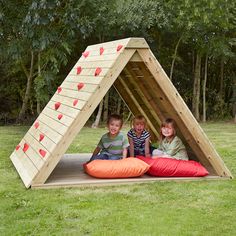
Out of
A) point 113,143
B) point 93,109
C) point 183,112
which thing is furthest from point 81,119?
point 183,112

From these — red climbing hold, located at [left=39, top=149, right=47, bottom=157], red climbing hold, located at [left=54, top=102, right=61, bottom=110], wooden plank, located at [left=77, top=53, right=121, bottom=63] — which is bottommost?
red climbing hold, located at [left=39, top=149, right=47, bottom=157]

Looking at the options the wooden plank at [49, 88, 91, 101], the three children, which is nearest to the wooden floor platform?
the three children

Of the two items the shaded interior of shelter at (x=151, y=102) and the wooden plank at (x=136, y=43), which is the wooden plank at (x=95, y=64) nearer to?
the wooden plank at (x=136, y=43)

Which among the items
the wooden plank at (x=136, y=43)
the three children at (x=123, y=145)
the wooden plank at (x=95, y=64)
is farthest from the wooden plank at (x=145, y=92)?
the wooden plank at (x=136, y=43)

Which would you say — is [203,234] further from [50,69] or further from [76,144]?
[50,69]

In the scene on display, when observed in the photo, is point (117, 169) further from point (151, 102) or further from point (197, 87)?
point (197, 87)

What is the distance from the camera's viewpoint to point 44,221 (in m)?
4.56

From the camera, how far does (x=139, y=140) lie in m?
7.29

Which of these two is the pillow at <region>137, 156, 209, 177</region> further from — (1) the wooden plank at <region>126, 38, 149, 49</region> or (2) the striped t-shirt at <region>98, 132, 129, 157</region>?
(1) the wooden plank at <region>126, 38, 149, 49</region>

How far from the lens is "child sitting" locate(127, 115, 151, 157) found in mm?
7223

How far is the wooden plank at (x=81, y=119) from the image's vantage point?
19.4 ft

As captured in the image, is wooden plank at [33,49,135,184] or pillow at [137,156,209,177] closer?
wooden plank at [33,49,135,184]

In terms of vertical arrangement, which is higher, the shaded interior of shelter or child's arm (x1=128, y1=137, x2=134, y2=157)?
the shaded interior of shelter

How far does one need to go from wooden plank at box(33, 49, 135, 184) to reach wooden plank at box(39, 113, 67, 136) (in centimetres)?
12
